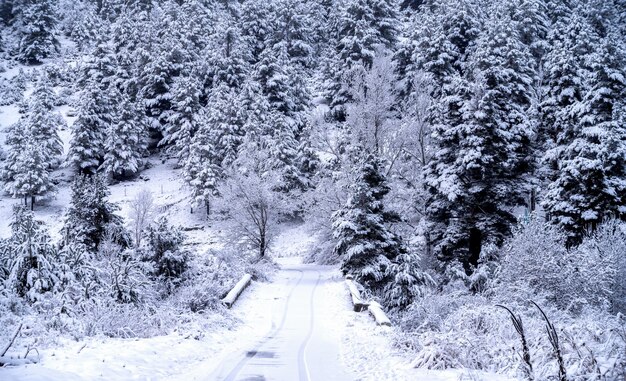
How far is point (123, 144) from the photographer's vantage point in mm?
51031

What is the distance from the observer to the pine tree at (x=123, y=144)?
1983 inches

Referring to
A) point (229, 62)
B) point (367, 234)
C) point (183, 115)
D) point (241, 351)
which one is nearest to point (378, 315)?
point (241, 351)

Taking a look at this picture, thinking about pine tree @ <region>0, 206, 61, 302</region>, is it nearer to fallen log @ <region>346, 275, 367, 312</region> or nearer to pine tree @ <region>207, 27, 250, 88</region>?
fallen log @ <region>346, 275, 367, 312</region>

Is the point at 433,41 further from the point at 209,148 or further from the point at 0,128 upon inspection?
the point at 0,128

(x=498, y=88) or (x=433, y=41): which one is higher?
(x=433, y=41)

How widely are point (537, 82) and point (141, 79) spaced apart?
48.2 metres

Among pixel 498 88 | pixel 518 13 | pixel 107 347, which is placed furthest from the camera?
Answer: pixel 518 13

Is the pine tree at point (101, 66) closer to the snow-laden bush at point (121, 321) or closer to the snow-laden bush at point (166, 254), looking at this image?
the snow-laden bush at point (166, 254)

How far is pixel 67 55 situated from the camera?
2921 inches

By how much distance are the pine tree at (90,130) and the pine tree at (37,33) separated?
26832mm

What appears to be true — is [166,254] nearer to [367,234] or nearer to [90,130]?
[367,234]

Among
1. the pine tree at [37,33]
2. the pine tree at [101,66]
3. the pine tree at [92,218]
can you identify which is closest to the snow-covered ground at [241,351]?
the pine tree at [92,218]

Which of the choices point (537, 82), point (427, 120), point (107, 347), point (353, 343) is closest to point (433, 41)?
point (537, 82)

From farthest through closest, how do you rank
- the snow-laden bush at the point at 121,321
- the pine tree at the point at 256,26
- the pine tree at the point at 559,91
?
the pine tree at the point at 256,26 → the pine tree at the point at 559,91 → the snow-laden bush at the point at 121,321
